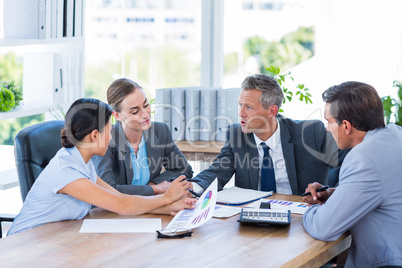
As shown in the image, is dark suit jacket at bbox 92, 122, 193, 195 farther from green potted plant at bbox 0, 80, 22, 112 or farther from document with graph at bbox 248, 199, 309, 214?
green potted plant at bbox 0, 80, 22, 112

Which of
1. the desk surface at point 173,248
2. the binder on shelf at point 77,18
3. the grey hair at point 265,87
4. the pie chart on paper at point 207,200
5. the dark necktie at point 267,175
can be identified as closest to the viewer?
the desk surface at point 173,248

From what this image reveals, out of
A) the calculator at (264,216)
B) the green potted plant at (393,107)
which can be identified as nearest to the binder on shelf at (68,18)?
the calculator at (264,216)

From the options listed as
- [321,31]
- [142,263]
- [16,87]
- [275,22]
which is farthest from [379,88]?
[142,263]

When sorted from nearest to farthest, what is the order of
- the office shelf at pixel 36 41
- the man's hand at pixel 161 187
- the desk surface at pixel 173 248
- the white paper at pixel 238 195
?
the desk surface at pixel 173 248
the white paper at pixel 238 195
the man's hand at pixel 161 187
the office shelf at pixel 36 41

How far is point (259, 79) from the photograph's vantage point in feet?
9.80

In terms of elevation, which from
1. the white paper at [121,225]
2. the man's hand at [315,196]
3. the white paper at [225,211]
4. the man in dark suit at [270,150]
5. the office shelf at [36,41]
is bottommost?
the white paper at [121,225]

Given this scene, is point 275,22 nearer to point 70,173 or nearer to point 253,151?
point 253,151

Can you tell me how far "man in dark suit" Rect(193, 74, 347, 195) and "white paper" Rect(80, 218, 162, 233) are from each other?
69cm

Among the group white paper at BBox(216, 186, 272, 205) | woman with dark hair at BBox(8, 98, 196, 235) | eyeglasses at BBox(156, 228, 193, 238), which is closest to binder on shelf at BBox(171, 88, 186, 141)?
white paper at BBox(216, 186, 272, 205)

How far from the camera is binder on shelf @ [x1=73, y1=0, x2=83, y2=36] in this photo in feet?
11.9

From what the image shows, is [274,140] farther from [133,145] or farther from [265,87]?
[133,145]

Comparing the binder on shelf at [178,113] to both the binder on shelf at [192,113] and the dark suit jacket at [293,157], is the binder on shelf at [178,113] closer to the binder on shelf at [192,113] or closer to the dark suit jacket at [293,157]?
the binder on shelf at [192,113]

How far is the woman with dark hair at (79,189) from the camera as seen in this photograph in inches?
84.2

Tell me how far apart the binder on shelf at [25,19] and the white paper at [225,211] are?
1.76 metres
